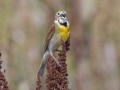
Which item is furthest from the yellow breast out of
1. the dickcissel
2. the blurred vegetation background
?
the blurred vegetation background

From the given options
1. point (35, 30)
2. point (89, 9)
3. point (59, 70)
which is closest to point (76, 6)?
point (89, 9)

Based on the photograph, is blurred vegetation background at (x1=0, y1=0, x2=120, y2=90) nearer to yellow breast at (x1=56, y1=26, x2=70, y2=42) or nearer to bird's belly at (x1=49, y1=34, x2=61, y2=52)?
bird's belly at (x1=49, y1=34, x2=61, y2=52)

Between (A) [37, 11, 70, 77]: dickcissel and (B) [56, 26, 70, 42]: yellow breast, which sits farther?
(A) [37, 11, 70, 77]: dickcissel

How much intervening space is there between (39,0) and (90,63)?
1896 millimetres

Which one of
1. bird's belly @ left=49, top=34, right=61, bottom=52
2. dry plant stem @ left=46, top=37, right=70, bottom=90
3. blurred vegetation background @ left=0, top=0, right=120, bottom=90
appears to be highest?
blurred vegetation background @ left=0, top=0, right=120, bottom=90

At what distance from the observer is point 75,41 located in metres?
11.3

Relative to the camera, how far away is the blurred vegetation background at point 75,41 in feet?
33.8

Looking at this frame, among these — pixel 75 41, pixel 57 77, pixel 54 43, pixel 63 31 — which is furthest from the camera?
pixel 75 41

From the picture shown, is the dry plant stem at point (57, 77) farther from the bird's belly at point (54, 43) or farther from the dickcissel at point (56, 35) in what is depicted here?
the bird's belly at point (54, 43)

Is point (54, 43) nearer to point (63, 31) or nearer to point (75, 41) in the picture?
point (63, 31)

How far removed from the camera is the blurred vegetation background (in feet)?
33.8

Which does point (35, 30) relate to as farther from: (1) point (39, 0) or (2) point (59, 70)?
(2) point (59, 70)

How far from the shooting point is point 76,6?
11.7m

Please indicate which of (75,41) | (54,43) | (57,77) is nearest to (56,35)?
(54,43)
